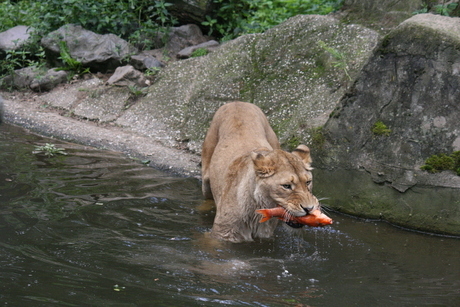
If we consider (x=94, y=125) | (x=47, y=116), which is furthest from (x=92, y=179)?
(x=47, y=116)

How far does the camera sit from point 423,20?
647 centimetres

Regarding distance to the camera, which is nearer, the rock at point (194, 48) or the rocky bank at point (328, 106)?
the rocky bank at point (328, 106)

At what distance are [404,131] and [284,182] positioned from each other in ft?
7.84

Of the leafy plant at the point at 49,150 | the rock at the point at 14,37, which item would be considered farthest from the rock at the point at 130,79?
the rock at the point at 14,37

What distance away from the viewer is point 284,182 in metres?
4.75

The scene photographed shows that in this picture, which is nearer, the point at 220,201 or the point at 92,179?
the point at 220,201

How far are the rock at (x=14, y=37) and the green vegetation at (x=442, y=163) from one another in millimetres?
9701

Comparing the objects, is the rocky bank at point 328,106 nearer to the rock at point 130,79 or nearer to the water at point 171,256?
the rock at point 130,79

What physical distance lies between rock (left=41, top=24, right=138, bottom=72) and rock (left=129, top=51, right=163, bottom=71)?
0.75 ft

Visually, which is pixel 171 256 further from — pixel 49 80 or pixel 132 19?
pixel 132 19

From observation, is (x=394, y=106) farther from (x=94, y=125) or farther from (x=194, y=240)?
(x=94, y=125)

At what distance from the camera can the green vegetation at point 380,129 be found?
6.52 m

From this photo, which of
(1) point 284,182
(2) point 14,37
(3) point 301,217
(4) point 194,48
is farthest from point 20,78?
(3) point 301,217

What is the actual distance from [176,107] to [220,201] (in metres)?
4.45
